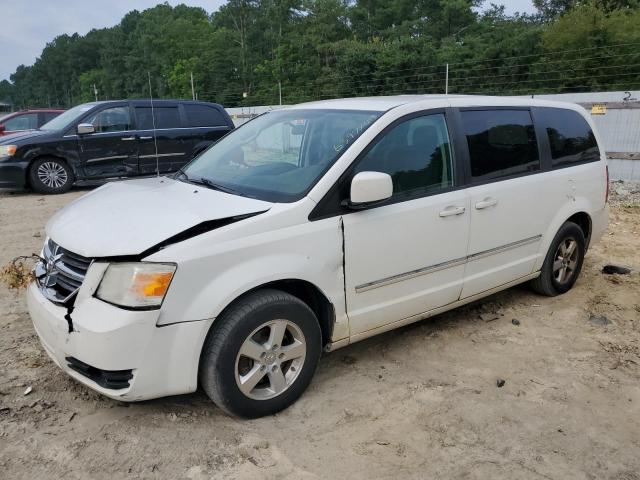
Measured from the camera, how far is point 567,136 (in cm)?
482

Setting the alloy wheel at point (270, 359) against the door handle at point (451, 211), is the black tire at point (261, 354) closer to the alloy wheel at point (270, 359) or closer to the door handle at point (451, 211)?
the alloy wheel at point (270, 359)

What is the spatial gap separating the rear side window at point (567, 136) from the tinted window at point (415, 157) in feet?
4.18

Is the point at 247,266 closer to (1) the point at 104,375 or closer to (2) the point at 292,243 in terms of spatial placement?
(2) the point at 292,243

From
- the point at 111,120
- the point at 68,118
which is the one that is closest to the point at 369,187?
the point at 111,120

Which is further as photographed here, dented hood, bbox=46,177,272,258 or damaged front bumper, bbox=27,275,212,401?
dented hood, bbox=46,177,272,258

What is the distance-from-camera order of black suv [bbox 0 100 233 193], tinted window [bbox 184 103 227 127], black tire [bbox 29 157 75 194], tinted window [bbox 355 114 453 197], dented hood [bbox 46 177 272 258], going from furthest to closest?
tinted window [bbox 184 103 227 127], black tire [bbox 29 157 75 194], black suv [bbox 0 100 233 193], tinted window [bbox 355 114 453 197], dented hood [bbox 46 177 272 258]

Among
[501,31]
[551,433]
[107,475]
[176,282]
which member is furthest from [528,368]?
[501,31]

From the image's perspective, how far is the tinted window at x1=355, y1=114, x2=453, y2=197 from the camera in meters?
3.47

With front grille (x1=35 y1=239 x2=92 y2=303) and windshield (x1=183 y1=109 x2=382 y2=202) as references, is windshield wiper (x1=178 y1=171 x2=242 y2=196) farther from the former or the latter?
front grille (x1=35 y1=239 x2=92 y2=303)

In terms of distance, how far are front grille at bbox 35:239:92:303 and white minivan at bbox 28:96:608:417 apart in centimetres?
1

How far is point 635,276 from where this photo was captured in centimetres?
555

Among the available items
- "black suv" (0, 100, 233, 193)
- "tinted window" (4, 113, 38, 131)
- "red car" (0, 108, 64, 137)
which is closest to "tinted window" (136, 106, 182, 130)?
"black suv" (0, 100, 233, 193)

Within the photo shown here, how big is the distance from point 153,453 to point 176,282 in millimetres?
861

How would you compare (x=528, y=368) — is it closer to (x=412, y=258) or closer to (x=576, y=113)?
(x=412, y=258)
